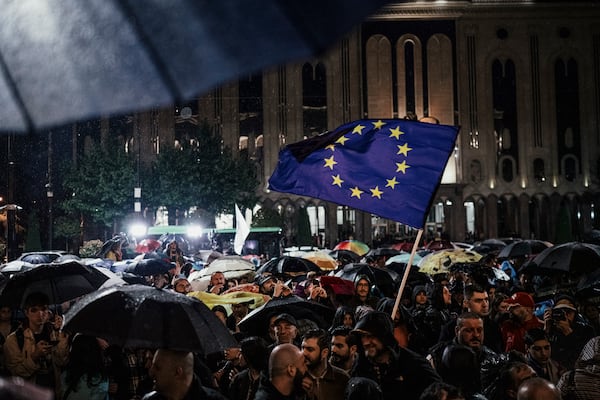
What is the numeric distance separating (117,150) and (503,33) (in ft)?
75.0

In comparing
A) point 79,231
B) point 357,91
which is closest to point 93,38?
point 79,231

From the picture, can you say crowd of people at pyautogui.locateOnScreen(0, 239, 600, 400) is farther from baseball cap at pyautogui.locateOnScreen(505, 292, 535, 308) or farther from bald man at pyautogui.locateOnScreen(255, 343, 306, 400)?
baseball cap at pyautogui.locateOnScreen(505, 292, 535, 308)

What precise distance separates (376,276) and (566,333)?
179 inches

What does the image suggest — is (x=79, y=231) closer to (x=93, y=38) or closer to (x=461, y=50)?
(x=93, y=38)

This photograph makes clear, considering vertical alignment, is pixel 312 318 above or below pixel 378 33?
below

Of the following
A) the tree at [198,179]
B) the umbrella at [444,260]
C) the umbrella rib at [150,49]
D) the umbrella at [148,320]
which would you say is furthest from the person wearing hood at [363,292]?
the tree at [198,179]

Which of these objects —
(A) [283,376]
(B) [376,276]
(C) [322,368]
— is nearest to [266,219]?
(B) [376,276]

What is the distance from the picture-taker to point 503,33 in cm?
4391

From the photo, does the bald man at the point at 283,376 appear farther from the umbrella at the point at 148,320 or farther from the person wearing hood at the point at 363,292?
the person wearing hood at the point at 363,292

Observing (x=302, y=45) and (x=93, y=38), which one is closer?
(x=93, y=38)

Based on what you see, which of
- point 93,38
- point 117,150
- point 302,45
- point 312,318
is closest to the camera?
point 312,318

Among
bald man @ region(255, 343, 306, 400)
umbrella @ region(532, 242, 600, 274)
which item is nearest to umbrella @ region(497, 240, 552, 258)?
umbrella @ region(532, 242, 600, 274)

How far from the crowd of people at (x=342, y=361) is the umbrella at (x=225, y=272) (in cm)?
404

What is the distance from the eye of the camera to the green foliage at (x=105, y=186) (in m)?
36.3
